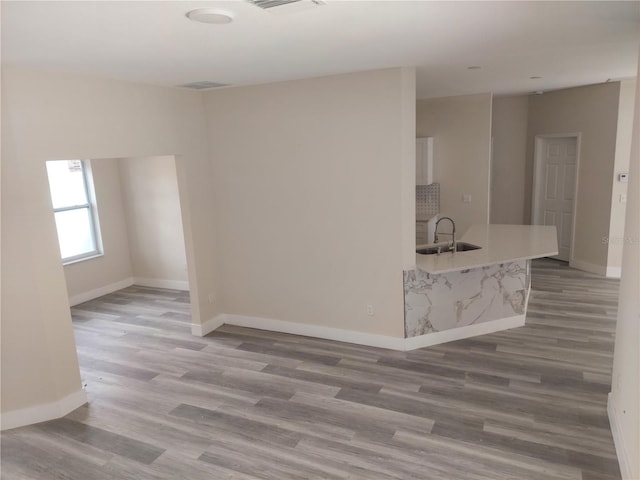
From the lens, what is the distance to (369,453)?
2861mm

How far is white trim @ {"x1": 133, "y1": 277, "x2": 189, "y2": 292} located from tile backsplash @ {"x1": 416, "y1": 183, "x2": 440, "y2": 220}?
373 centimetres

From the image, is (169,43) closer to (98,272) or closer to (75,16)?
(75,16)

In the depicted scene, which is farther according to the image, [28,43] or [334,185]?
[334,185]

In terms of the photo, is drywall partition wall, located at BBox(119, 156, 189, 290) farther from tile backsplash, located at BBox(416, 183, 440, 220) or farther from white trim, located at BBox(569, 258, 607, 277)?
white trim, located at BBox(569, 258, 607, 277)

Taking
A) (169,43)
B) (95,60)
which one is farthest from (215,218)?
(169,43)

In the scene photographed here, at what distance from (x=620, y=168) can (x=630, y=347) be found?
14.9ft

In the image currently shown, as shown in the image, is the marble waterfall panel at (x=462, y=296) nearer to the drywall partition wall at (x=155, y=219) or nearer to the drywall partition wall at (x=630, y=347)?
the drywall partition wall at (x=630, y=347)

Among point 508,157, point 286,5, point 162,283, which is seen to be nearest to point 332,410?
point 286,5

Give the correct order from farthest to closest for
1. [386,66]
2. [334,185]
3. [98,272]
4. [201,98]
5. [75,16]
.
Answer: [98,272], [201,98], [334,185], [386,66], [75,16]

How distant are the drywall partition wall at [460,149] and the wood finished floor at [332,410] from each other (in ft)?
7.10

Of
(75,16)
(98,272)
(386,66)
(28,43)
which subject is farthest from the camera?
(98,272)

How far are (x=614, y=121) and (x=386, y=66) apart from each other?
13.4ft

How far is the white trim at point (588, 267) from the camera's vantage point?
6.30 metres

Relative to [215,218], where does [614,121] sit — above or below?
above
